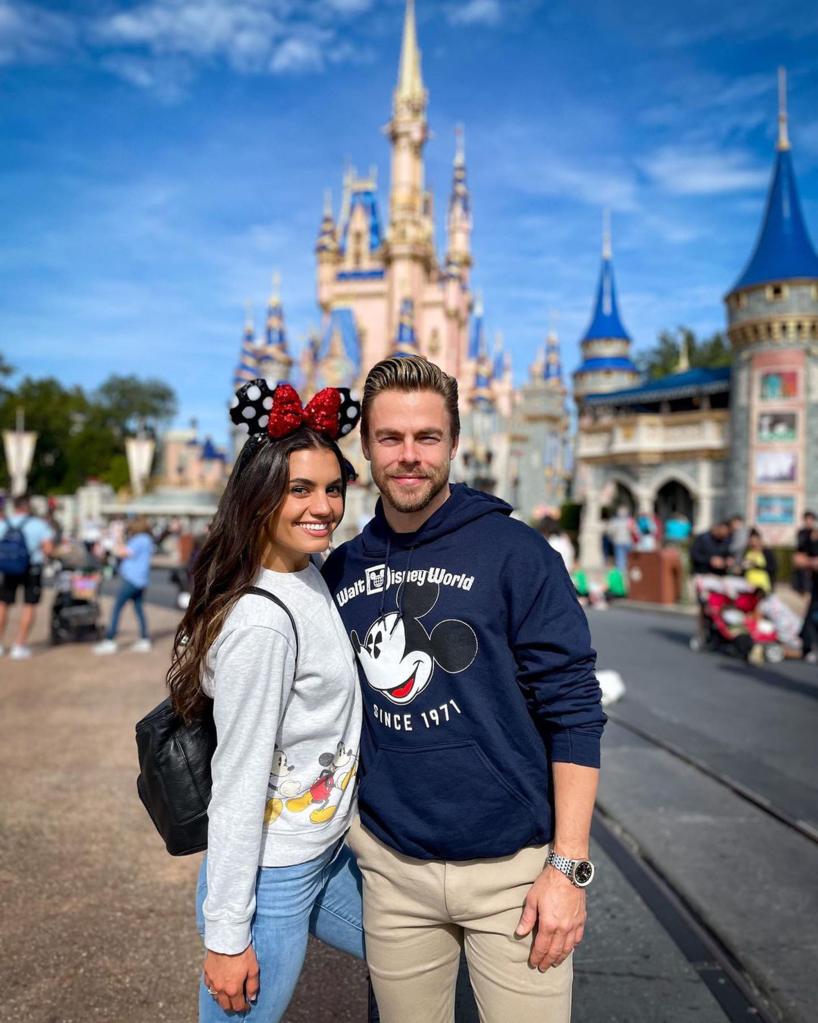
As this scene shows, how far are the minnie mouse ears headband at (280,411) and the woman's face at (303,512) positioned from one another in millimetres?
65

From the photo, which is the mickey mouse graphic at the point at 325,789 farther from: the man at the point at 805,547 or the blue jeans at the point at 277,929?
the man at the point at 805,547

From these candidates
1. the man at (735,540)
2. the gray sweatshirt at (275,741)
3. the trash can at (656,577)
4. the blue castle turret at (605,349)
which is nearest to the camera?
the gray sweatshirt at (275,741)

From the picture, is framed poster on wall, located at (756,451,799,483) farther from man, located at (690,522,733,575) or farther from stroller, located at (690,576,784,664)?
stroller, located at (690,576,784,664)

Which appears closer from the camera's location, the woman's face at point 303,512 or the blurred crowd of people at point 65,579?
the woman's face at point 303,512

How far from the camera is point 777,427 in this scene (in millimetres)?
25281

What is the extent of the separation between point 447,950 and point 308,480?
112 centimetres

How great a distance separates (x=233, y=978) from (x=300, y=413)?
1.19 m

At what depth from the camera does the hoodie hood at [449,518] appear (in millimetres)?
Answer: 1781

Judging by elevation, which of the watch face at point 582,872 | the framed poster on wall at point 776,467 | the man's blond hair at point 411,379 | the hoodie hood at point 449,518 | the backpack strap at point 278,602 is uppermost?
the framed poster on wall at point 776,467

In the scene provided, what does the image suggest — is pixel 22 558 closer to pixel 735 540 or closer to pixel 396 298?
pixel 735 540

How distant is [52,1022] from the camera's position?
2.42 meters

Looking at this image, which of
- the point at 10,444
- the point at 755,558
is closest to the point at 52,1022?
the point at 755,558

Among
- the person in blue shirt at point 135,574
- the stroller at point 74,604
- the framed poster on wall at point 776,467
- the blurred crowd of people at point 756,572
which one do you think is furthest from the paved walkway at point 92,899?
the framed poster on wall at point 776,467

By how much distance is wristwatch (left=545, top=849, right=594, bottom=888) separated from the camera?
5.25 ft
